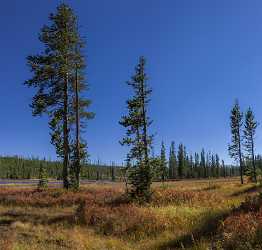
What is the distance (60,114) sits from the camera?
24375 millimetres

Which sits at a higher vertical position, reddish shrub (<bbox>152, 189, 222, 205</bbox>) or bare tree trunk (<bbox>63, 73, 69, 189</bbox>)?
bare tree trunk (<bbox>63, 73, 69, 189</bbox>)

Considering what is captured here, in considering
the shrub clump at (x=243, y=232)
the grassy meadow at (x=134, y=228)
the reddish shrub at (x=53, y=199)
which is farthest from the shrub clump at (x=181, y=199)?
the shrub clump at (x=243, y=232)

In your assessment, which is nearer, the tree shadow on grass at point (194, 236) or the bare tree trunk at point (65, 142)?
the tree shadow on grass at point (194, 236)

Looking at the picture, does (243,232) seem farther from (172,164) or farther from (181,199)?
(172,164)

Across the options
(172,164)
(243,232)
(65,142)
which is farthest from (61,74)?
(172,164)

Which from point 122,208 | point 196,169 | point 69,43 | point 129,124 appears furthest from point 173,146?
point 122,208

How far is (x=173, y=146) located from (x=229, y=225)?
120 m

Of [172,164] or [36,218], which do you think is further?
[172,164]

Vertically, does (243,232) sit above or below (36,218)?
above

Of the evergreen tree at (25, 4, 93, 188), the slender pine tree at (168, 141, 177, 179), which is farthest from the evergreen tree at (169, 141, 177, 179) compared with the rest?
the evergreen tree at (25, 4, 93, 188)

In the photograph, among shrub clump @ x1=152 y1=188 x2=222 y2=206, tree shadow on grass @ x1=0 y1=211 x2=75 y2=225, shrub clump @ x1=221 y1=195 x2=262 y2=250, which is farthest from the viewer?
shrub clump @ x1=152 y1=188 x2=222 y2=206

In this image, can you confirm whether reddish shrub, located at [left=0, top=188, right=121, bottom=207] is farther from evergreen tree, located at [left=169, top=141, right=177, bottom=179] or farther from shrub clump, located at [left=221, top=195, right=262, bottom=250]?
evergreen tree, located at [left=169, top=141, right=177, bottom=179]

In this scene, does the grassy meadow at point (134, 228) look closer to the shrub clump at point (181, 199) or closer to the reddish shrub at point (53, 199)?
the shrub clump at point (181, 199)

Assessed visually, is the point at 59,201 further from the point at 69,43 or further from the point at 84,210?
the point at 69,43
